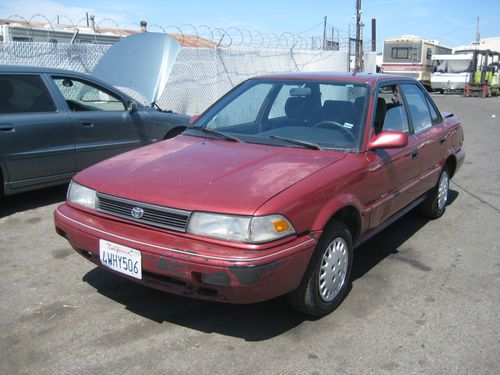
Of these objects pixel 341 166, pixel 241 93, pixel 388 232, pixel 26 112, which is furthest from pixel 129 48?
pixel 341 166

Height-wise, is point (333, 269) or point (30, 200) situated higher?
point (333, 269)

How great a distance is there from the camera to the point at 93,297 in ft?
11.8

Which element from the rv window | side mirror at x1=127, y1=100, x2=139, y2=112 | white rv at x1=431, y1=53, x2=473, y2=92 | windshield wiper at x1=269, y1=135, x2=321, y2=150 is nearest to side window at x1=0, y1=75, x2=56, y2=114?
side mirror at x1=127, y1=100, x2=139, y2=112

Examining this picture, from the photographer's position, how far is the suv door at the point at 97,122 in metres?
5.97

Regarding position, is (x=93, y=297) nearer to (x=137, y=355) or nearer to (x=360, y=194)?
(x=137, y=355)

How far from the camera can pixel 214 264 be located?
2713mm

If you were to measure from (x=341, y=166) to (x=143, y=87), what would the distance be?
5343 millimetres

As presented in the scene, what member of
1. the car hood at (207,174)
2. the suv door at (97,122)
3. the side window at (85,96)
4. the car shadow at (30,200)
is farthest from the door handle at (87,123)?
the car hood at (207,174)

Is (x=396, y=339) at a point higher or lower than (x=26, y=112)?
lower

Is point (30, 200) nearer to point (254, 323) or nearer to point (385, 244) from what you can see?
point (254, 323)

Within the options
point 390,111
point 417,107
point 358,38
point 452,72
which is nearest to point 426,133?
point 417,107

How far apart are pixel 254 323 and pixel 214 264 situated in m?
0.77

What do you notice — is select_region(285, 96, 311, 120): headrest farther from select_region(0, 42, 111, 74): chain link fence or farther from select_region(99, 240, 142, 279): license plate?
select_region(0, 42, 111, 74): chain link fence

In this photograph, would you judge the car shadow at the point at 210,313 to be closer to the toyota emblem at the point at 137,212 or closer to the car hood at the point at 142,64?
the toyota emblem at the point at 137,212
